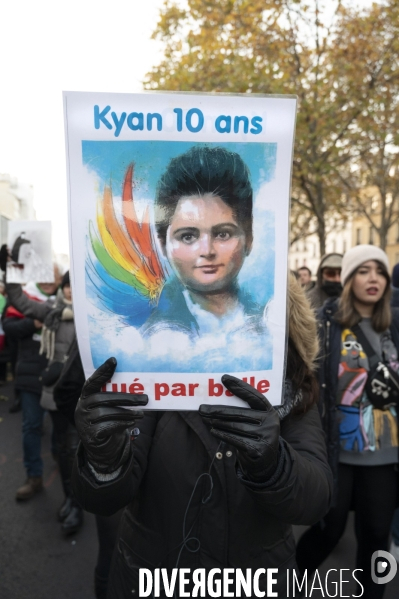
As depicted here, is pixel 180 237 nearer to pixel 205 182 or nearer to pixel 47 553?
pixel 205 182

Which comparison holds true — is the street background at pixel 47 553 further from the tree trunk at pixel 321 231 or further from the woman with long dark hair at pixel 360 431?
the tree trunk at pixel 321 231

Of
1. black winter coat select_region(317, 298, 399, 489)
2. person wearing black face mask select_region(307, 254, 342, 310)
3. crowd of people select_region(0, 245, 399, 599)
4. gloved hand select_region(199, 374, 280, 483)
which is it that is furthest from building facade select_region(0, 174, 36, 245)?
person wearing black face mask select_region(307, 254, 342, 310)

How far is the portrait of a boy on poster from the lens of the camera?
1105mm

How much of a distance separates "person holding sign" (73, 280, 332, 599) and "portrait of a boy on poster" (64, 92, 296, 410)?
17 centimetres

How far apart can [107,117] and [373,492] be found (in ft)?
7.27

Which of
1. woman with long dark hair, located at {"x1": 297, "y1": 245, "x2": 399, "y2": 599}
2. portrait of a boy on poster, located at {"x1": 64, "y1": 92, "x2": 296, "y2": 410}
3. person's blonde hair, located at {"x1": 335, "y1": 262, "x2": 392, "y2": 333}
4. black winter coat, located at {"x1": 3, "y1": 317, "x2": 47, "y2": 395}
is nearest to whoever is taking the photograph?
portrait of a boy on poster, located at {"x1": 64, "y1": 92, "x2": 296, "y2": 410}

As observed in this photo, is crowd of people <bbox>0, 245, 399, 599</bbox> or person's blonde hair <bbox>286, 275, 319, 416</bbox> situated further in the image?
person's blonde hair <bbox>286, 275, 319, 416</bbox>

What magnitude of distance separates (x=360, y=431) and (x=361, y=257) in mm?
932

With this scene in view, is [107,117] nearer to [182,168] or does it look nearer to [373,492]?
[182,168]

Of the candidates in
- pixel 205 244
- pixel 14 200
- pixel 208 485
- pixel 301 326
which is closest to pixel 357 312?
pixel 301 326

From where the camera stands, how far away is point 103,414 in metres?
1.16

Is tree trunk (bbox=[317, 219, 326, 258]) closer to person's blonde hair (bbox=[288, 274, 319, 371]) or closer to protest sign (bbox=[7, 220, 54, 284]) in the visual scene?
protest sign (bbox=[7, 220, 54, 284])

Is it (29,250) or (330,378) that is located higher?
(29,250)

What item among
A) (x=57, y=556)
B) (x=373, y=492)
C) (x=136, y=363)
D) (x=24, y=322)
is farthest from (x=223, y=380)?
(x=24, y=322)
